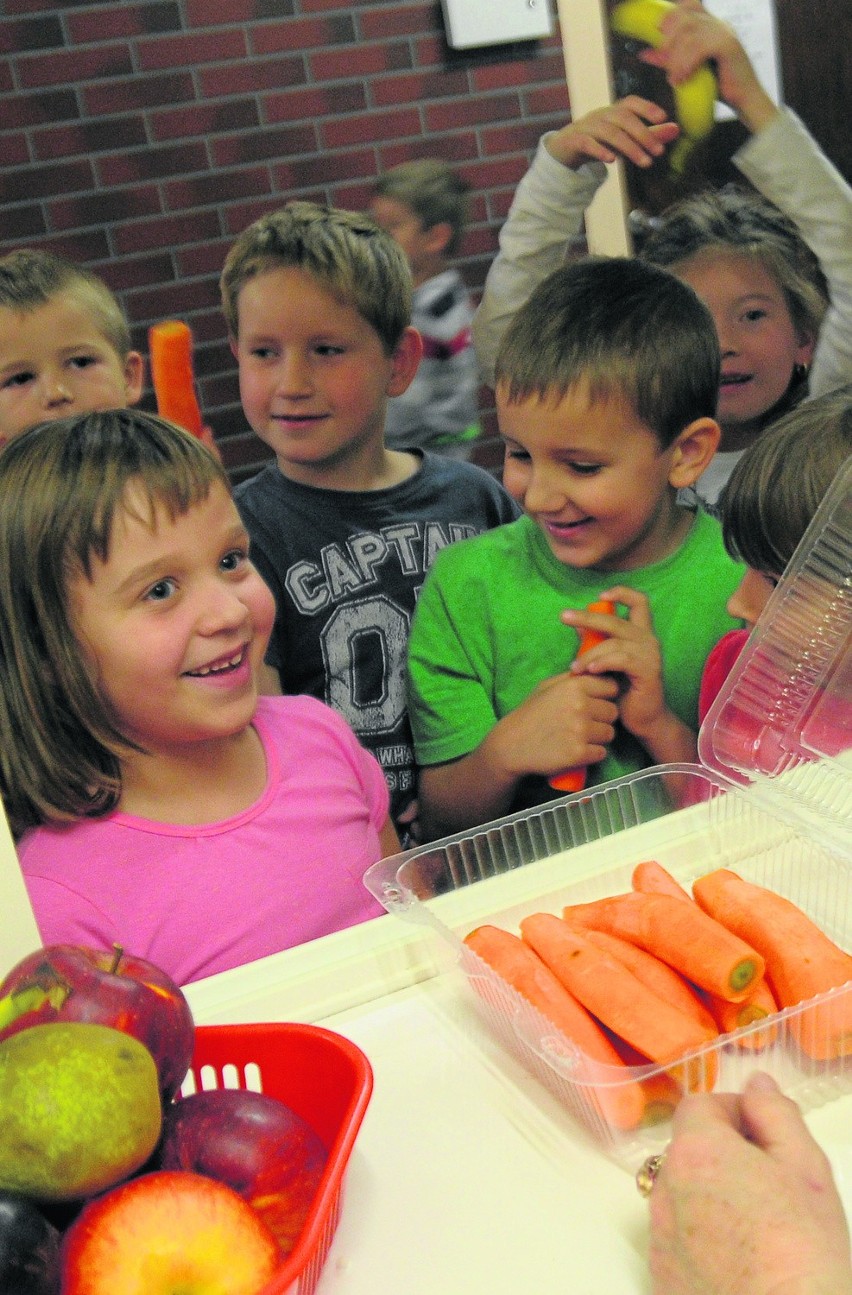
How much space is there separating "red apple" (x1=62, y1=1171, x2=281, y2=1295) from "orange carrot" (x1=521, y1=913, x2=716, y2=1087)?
0.92 feet

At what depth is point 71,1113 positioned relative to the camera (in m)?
0.61

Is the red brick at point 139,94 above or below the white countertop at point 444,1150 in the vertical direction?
above

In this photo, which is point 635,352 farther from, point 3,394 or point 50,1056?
point 50,1056

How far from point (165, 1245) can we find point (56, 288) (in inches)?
31.0

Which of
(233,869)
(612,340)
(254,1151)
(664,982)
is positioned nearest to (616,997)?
(664,982)

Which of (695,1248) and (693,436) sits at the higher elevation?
(693,436)

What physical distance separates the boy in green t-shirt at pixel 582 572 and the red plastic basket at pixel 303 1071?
0.53m

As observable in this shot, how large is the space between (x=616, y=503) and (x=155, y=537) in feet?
1.71

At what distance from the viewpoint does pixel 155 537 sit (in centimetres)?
104

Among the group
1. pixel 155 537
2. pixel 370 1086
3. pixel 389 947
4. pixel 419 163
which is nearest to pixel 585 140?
pixel 419 163

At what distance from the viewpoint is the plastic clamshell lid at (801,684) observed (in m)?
1.15

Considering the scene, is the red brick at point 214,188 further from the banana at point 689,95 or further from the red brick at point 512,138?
the banana at point 689,95

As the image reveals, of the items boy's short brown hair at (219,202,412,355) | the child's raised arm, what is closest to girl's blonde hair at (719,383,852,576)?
the child's raised arm

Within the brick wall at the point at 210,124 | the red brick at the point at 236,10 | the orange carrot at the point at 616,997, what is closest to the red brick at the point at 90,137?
the brick wall at the point at 210,124
